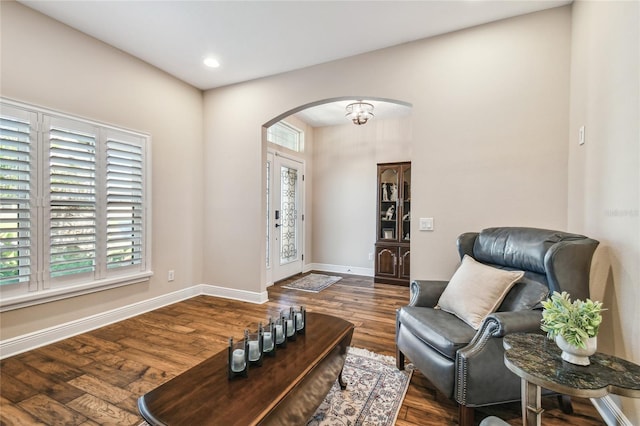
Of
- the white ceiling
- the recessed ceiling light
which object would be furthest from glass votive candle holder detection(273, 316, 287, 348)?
the recessed ceiling light

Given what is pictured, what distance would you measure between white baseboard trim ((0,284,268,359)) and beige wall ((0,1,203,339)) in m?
0.06

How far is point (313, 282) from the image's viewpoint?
496 centimetres

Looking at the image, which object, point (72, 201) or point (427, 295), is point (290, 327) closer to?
point (427, 295)

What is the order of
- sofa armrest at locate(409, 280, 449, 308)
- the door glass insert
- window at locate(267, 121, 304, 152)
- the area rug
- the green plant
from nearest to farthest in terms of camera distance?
the green plant
sofa armrest at locate(409, 280, 449, 308)
the area rug
window at locate(267, 121, 304, 152)
the door glass insert

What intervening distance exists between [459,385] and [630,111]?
5.94 ft

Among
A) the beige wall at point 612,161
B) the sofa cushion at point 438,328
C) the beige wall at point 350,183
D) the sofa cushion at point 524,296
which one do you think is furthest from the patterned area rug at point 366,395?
the beige wall at point 350,183

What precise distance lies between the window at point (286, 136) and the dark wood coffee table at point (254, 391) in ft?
12.8

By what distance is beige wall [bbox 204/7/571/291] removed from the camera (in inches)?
98.4

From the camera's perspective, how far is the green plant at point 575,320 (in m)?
1.17

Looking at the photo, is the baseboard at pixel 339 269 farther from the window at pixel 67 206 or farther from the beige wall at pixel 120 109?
the window at pixel 67 206

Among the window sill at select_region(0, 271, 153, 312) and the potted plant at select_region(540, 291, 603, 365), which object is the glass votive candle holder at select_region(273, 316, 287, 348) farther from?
the window sill at select_region(0, 271, 153, 312)

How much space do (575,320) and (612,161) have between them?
4.01 ft

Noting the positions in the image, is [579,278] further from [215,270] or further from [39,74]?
[39,74]

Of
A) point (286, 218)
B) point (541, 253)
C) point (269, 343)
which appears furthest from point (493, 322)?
point (286, 218)
